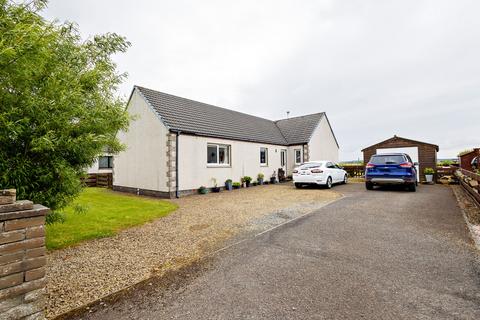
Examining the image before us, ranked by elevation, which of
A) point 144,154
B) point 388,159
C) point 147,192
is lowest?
point 147,192

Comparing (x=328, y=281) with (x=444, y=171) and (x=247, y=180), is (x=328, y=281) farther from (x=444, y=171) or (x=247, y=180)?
(x=444, y=171)

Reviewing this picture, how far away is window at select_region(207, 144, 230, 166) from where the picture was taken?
13857mm

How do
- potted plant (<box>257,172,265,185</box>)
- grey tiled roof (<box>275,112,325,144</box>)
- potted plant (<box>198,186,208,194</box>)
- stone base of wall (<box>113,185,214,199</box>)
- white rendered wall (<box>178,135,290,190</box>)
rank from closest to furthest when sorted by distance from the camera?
1. stone base of wall (<box>113,185,214,199</box>)
2. white rendered wall (<box>178,135,290,190</box>)
3. potted plant (<box>198,186,208,194</box>)
4. potted plant (<box>257,172,265,185</box>)
5. grey tiled roof (<box>275,112,325,144</box>)

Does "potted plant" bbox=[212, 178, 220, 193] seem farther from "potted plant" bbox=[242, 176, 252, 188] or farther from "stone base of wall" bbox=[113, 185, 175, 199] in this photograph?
"stone base of wall" bbox=[113, 185, 175, 199]

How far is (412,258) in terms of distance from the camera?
383cm

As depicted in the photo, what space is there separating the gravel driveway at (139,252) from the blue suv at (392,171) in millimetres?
7115

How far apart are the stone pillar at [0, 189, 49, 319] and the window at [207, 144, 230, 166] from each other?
450 inches

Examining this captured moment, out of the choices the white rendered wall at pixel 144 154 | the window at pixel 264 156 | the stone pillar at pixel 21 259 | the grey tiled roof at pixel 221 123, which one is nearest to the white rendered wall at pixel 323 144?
the grey tiled roof at pixel 221 123

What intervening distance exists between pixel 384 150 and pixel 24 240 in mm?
22116

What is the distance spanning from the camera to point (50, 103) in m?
3.27

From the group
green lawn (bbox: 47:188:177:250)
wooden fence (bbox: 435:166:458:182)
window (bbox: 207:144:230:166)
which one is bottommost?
green lawn (bbox: 47:188:177:250)

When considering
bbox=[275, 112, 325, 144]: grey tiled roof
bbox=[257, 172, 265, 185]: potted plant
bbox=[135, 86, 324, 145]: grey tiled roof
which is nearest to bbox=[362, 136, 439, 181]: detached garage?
bbox=[275, 112, 325, 144]: grey tiled roof

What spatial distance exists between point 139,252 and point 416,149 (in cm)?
2121

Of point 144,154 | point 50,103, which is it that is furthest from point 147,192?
point 50,103
